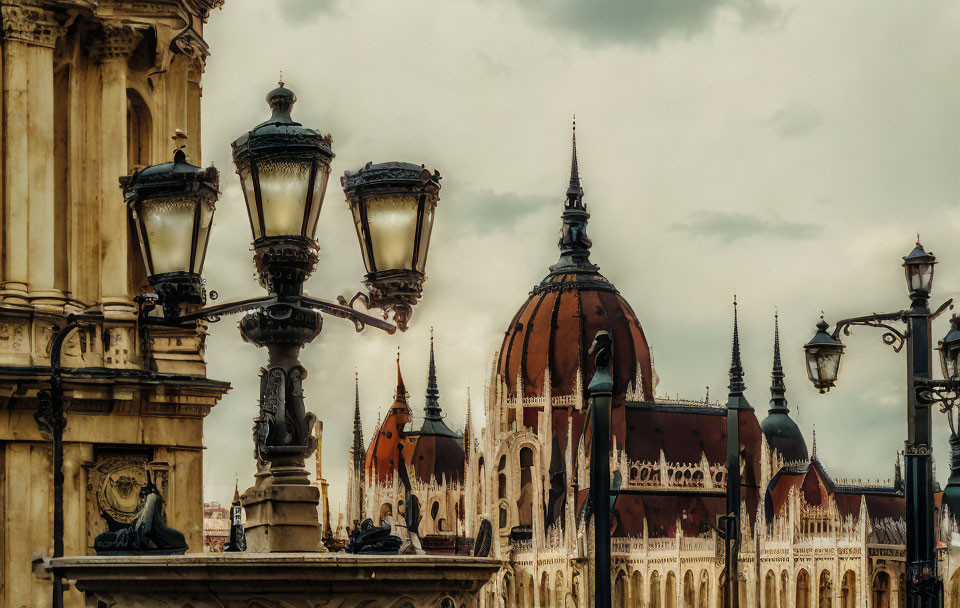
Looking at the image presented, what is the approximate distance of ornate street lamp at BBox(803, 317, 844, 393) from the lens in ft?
58.0

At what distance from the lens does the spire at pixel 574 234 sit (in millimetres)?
112875

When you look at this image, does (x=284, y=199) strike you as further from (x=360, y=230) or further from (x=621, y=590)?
(x=621, y=590)

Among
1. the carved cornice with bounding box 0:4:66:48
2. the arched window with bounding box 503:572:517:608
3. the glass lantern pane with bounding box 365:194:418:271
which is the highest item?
the carved cornice with bounding box 0:4:66:48

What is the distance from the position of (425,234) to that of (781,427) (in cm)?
10364

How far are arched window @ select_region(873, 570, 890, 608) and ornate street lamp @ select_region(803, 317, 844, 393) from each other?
3283 inches

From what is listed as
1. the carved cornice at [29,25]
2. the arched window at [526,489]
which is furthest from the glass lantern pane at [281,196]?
the arched window at [526,489]

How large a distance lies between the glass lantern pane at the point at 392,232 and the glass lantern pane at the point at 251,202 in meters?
0.66

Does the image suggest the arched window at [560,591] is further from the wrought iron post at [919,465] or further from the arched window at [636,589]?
the wrought iron post at [919,465]

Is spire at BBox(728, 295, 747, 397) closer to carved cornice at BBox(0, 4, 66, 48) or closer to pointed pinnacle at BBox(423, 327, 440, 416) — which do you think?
pointed pinnacle at BBox(423, 327, 440, 416)

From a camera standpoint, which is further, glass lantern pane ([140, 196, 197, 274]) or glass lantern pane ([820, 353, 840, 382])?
glass lantern pane ([820, 353, 840, 382])

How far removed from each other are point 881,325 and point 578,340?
88.8m

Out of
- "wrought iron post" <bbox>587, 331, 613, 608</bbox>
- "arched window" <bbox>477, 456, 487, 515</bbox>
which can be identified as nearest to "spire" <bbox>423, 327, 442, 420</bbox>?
"arched window" <bbox>477, 456, 487, 515</bbox>

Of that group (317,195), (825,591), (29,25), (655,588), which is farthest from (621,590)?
(317,195)

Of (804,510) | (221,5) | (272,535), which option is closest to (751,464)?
(804,510)
